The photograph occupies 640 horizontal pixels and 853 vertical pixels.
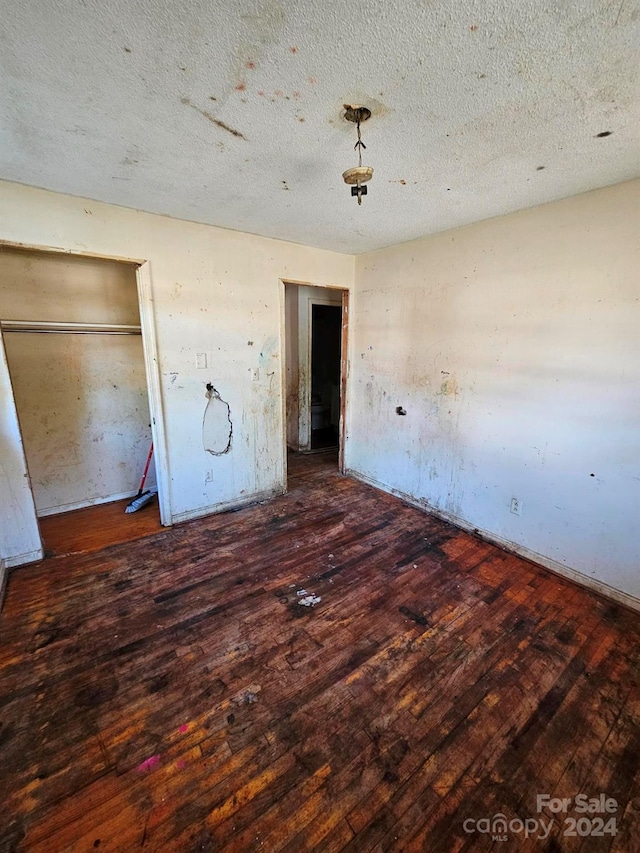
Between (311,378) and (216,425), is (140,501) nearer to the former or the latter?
(216,425)

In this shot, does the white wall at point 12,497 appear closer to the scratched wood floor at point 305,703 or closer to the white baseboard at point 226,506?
the scratched wood floor at point 305,703

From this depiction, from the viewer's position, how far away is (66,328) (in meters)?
2.88

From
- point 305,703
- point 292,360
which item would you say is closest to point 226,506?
point 305,703

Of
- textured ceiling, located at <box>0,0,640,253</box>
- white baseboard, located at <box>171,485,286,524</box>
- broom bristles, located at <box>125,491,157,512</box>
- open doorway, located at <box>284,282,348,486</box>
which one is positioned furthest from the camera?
open doorway, located at <box>284,282,348,486</box>

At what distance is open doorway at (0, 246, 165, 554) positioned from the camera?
2748 millimetres

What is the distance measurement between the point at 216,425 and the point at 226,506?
2.53ft

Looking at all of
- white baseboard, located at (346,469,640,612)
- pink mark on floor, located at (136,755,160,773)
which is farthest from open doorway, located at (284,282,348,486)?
pink mark on floor, located at (136,755,160,773)

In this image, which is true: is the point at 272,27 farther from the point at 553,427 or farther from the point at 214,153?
the point at 553,427

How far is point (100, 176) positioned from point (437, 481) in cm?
315

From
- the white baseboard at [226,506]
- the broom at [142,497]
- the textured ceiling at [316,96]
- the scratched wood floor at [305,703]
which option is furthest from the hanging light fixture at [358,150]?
the broom at [142,497]

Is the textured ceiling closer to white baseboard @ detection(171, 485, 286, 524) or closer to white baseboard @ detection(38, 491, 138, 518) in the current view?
white baseboard @ detection(171, 485, 286, 524)

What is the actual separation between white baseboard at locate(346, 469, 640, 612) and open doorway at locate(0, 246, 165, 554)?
92.7 inches

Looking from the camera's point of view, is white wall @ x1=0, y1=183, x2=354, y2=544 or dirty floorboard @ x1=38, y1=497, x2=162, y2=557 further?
dirty floorboard @ x1=38, y1=497, x2=162, y2=557

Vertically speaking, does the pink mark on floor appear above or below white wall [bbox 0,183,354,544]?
below
